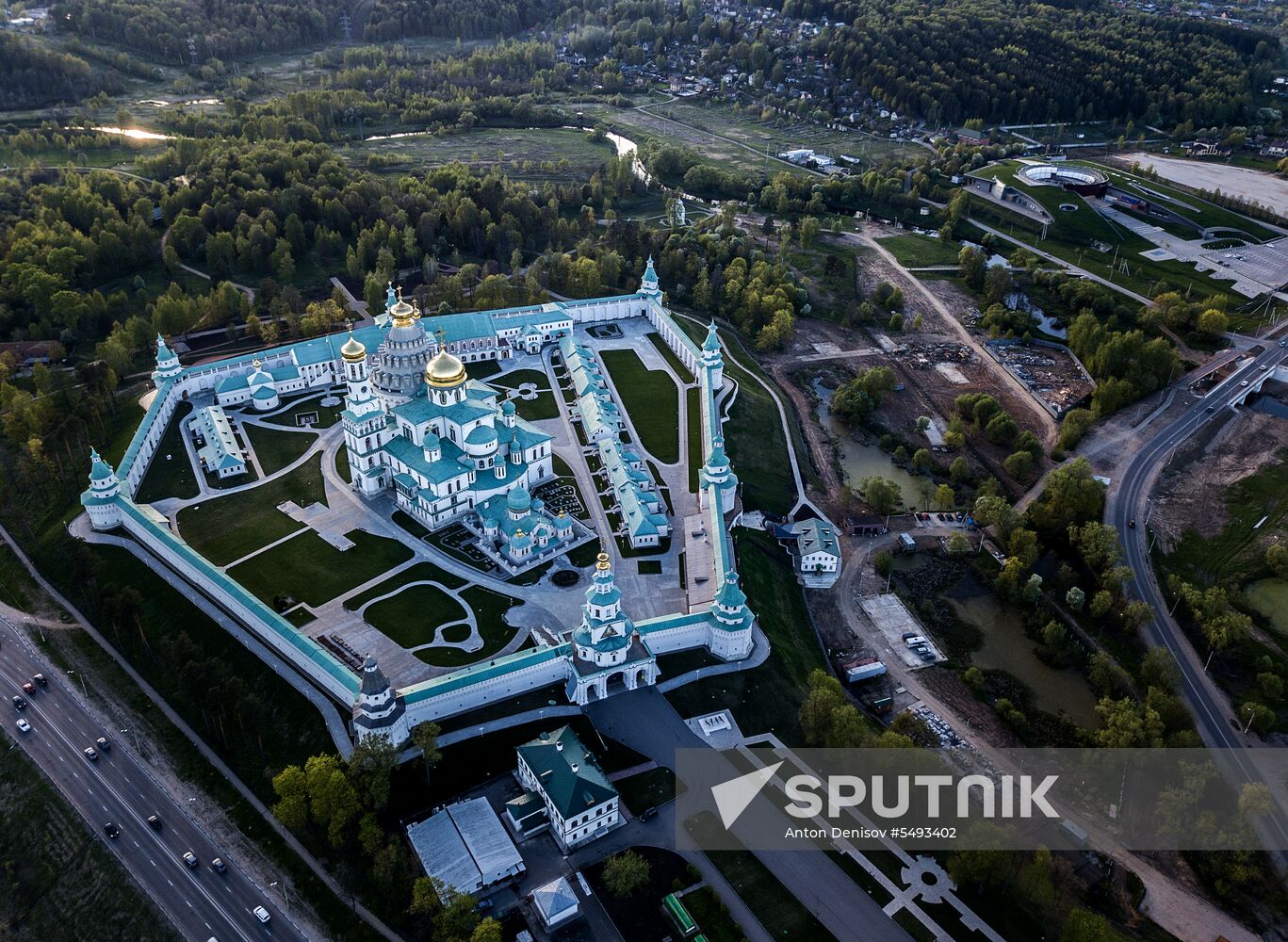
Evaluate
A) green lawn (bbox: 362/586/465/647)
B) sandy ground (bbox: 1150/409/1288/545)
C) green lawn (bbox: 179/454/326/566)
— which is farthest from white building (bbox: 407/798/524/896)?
sandy ground (bbox: 1150/409/1288/545)

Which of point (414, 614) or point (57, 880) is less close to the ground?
point (414, 614)

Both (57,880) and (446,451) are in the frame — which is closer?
(57,880)

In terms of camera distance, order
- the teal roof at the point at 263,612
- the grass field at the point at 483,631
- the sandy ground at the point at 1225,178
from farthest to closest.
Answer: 1. the sandy ground at the point at 1225,178
2. the grass field at the point at 483,631
3. the teal roof at the point at 263,612

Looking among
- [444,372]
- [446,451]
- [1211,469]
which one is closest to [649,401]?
[444,372]

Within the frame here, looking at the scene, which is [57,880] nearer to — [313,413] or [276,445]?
[276,445]

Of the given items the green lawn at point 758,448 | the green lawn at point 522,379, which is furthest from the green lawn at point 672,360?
the green lawn at point 522,379

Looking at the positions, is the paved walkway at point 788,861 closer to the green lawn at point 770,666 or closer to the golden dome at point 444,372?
the green lawn at point 770,666
